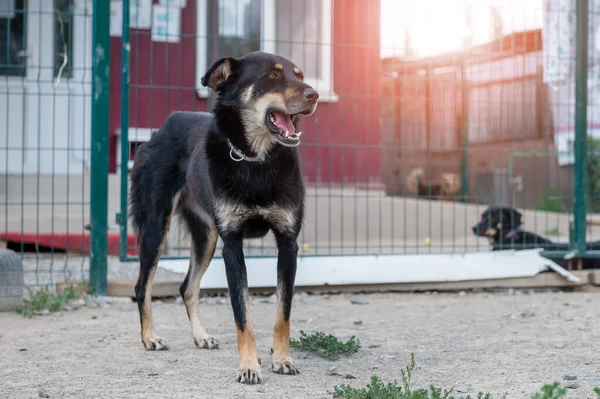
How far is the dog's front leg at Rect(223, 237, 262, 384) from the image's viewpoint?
3.38m

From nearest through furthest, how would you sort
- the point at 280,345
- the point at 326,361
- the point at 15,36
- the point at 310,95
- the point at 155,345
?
the point at 310,95, the point at 280,345, the point at 326,361, the point at 155,345, the point at 15,36

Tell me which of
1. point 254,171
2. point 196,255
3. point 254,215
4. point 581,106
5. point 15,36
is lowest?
point 196,255

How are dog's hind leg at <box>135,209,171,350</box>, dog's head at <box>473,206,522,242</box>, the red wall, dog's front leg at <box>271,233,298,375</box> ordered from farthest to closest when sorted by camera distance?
dog's head at <box>473,206,522,242</box>, the red wall, dog's hind leg at <box>135,209,171,350</box>, dog's front leg at <box>271,233,298,375</box>

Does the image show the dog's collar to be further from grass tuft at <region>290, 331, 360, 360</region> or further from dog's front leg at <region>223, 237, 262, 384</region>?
grass tuft at <region>290, 331, 360, 360</region>

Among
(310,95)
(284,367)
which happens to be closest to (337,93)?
(310,95)

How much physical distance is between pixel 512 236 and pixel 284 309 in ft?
11.5

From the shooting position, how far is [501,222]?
6.79m

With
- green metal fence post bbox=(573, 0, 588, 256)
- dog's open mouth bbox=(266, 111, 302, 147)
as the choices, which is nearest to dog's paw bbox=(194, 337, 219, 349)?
dog's open mouth bbox=(266, 111, 302, 147)

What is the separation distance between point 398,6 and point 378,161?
1.95m

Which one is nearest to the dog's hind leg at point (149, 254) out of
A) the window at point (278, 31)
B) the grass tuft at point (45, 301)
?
the grass tuft at point (45, 301)

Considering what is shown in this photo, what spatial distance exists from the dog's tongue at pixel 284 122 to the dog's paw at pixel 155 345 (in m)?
1.39

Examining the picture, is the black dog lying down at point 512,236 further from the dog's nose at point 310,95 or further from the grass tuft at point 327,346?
the dog's nose at point 310,95

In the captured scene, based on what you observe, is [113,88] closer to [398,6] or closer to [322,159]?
[322,159]

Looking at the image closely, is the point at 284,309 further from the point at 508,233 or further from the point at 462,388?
the point at 508,233
